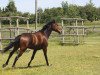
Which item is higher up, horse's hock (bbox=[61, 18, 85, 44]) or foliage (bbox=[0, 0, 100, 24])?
foliage (bbox=[0, 0, 100, 24])

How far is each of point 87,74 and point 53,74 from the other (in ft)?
3.89

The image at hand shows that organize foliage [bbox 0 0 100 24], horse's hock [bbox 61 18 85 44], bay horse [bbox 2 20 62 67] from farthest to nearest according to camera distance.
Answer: foliage [bbox 0 0 100 24]
horse's hock [bbox 61 18 85 44]
bay horse [bbox 2 20 62 67]

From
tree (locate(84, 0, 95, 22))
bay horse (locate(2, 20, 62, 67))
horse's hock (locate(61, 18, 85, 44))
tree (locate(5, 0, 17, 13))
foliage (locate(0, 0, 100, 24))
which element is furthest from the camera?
tree (locate(84, 0, 95, 22))

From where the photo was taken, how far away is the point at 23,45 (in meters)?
13.4

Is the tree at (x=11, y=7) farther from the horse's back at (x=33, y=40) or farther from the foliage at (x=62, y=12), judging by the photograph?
the horse's back at (x=33, y=40)

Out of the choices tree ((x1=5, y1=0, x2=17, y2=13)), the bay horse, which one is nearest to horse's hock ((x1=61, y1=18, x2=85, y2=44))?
the bay horse

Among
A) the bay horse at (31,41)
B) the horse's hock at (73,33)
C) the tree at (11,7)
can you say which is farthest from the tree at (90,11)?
the bay horse at (31,41)

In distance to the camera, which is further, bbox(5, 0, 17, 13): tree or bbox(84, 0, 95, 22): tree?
bbox(84, 0, 95, 22): tree

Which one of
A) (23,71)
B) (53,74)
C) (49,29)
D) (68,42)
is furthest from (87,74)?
(68,42)

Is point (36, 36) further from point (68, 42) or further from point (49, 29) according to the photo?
point (68, 42)

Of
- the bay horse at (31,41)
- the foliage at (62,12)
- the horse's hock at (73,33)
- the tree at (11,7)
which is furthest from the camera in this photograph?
the tree at (11,7)

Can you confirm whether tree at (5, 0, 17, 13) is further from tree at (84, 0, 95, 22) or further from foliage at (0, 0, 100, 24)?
tree at (84, 0, 95, 22)

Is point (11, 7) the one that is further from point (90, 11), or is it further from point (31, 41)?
point (31, 41)

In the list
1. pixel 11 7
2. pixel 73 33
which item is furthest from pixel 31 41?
pixel 11 7
